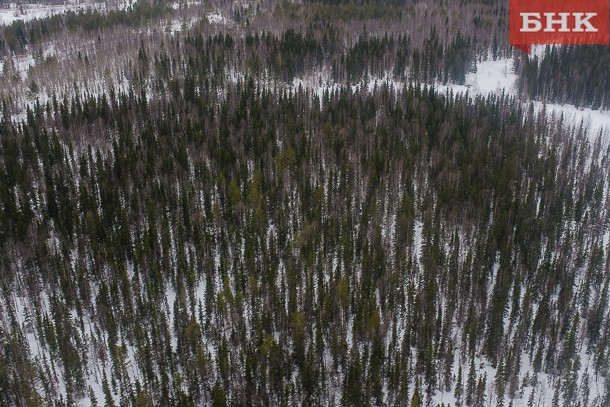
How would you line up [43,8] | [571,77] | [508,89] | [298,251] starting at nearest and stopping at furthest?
[298,251] < [571,77] < [508,89] < [43,8]

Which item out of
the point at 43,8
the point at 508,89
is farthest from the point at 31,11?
the point at 508,89

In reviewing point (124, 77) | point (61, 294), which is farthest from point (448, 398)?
point (124, 77)

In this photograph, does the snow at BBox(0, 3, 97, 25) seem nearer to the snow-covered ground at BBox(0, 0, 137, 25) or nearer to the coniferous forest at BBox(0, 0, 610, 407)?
the snow-covered ground at BBox(0, 0, 137, 25)

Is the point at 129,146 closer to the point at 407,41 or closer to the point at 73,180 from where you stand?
the point at 73,180

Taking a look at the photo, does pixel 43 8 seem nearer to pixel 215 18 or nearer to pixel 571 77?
pixel 215 18

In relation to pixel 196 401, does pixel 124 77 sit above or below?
above

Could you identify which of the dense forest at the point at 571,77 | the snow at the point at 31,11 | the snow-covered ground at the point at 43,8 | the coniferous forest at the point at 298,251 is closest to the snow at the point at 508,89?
the dense forest at the point at 571,77

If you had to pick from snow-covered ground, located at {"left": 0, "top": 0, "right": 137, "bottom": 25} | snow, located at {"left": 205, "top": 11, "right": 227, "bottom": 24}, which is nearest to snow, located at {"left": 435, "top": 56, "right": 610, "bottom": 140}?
snow, located at {"left": 205, "top": 11, "right": 227, "bottom": 24}

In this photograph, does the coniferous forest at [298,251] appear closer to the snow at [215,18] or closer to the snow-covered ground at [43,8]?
the snow at [215,18]
